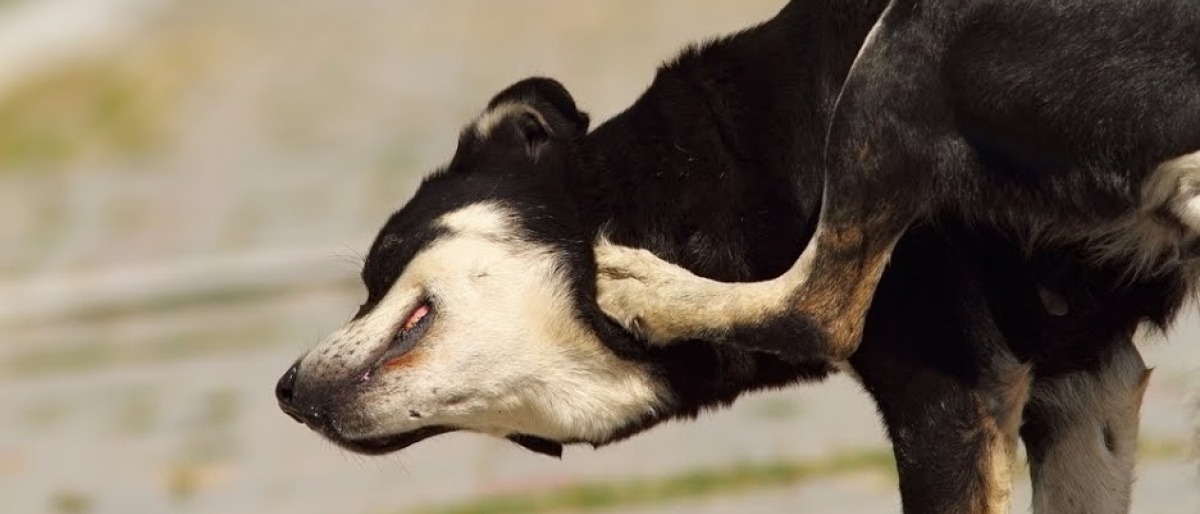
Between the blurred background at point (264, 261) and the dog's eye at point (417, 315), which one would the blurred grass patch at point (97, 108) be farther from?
the dog's eye at point (417, 315)

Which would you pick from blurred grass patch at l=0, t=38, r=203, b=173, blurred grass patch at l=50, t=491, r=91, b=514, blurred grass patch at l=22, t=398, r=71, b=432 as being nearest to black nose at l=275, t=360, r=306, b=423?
blurred grass patch at l=50, t=491, r=91, b=514

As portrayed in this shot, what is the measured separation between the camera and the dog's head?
4.66m

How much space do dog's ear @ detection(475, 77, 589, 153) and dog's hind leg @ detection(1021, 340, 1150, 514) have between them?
1.22 m

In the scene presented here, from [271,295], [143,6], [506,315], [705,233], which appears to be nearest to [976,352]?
[705,233]

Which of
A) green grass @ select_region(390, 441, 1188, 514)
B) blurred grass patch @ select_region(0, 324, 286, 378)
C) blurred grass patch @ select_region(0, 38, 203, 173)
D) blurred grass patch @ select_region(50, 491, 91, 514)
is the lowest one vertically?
green grass @ select_region(390, 441, 1188, 514)

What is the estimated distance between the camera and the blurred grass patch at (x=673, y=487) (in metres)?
6.77

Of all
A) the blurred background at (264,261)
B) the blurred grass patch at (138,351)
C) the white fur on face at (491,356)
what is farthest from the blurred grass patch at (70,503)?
the white fur on face at (491,356)

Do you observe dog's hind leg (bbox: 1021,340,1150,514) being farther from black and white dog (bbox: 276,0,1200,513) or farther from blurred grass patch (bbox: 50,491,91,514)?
blurred grass patch (bbox: 50,491,91,514)

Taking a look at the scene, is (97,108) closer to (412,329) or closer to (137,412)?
(137,412)

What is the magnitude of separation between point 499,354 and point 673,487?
7.46ft

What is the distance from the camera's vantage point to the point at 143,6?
12164 millimetres

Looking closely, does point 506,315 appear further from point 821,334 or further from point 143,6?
point 143,6

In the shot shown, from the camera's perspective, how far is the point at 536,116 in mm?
4887

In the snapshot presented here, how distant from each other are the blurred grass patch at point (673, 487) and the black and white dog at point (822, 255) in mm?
1863
